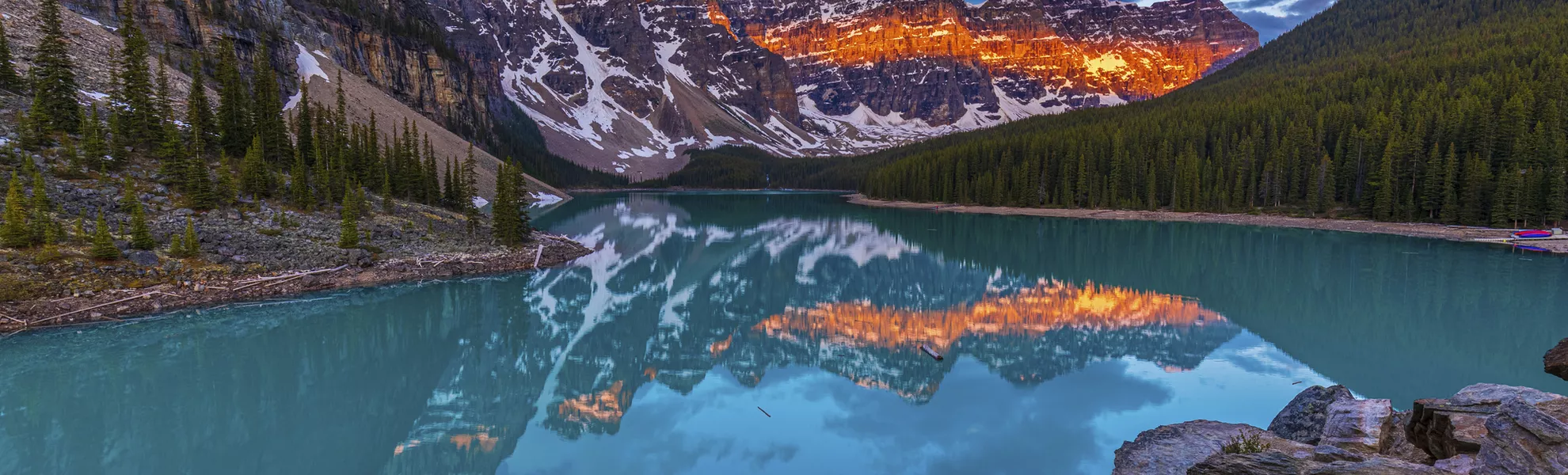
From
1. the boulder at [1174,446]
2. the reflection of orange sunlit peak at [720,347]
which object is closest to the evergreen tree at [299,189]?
the reflection of orange sunlit peak at [720,347]

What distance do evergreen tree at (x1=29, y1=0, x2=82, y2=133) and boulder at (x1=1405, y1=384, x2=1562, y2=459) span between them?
42.6 metres

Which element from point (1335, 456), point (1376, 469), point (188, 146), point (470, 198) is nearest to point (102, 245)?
point (188, 146)

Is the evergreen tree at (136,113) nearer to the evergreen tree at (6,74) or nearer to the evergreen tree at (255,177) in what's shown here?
the evergreen tree at (6,74)

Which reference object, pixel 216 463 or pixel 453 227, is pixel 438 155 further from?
pixel 216 463

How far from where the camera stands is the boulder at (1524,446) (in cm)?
591

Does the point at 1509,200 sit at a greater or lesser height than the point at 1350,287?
greater

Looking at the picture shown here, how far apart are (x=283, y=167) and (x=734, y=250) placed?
26112mm

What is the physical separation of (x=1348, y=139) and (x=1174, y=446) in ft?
252

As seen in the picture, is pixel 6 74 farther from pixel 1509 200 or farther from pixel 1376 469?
pixel 1509 200

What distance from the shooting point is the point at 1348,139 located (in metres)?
67.5

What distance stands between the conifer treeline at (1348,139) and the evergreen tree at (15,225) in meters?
83.5

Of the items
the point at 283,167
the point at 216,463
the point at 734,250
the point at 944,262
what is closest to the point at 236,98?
the point at 283,167

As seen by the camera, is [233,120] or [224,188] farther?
[233,120]

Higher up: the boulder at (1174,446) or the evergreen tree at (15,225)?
the evergreen tree at (15,225)
